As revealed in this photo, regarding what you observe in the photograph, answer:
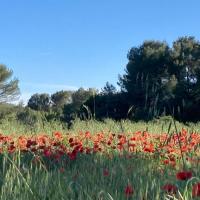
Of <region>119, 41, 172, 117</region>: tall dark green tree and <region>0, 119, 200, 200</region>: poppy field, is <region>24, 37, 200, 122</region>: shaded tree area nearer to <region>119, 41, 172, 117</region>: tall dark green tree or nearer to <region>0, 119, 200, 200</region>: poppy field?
<region>119, 41, 172, 117</region>: tall dark green tree

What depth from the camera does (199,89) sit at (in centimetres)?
2797

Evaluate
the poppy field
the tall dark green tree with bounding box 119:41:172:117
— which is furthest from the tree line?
the poppy field

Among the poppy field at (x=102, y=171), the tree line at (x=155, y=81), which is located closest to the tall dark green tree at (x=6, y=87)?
the tree line at (x=155, y=81)

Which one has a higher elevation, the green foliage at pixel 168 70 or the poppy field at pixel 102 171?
the green foliage at pixel 168 70

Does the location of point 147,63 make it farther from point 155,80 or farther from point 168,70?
point 155,80

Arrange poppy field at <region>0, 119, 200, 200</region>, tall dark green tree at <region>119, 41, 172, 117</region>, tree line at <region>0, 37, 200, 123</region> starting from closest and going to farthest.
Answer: poppy field at <region>0, 119, 200, 200</region> → tree line at <region>0, 37, 200, 123</region> → tall dark green tree at <region>119, 41, 172, 117</region>

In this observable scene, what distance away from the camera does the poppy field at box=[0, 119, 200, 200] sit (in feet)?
11.2

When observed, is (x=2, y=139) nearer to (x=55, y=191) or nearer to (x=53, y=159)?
(x=53, y=159)

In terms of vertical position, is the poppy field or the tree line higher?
the tree line

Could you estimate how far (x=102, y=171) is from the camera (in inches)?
181

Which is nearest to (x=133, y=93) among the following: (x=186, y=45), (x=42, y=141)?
(x=186, y=45)

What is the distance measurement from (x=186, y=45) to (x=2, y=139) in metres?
32.3

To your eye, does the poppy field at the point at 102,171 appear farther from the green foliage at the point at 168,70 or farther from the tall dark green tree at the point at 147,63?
the tall dark green tree at the point at 147,63

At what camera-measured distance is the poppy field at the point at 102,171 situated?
11.2ft
